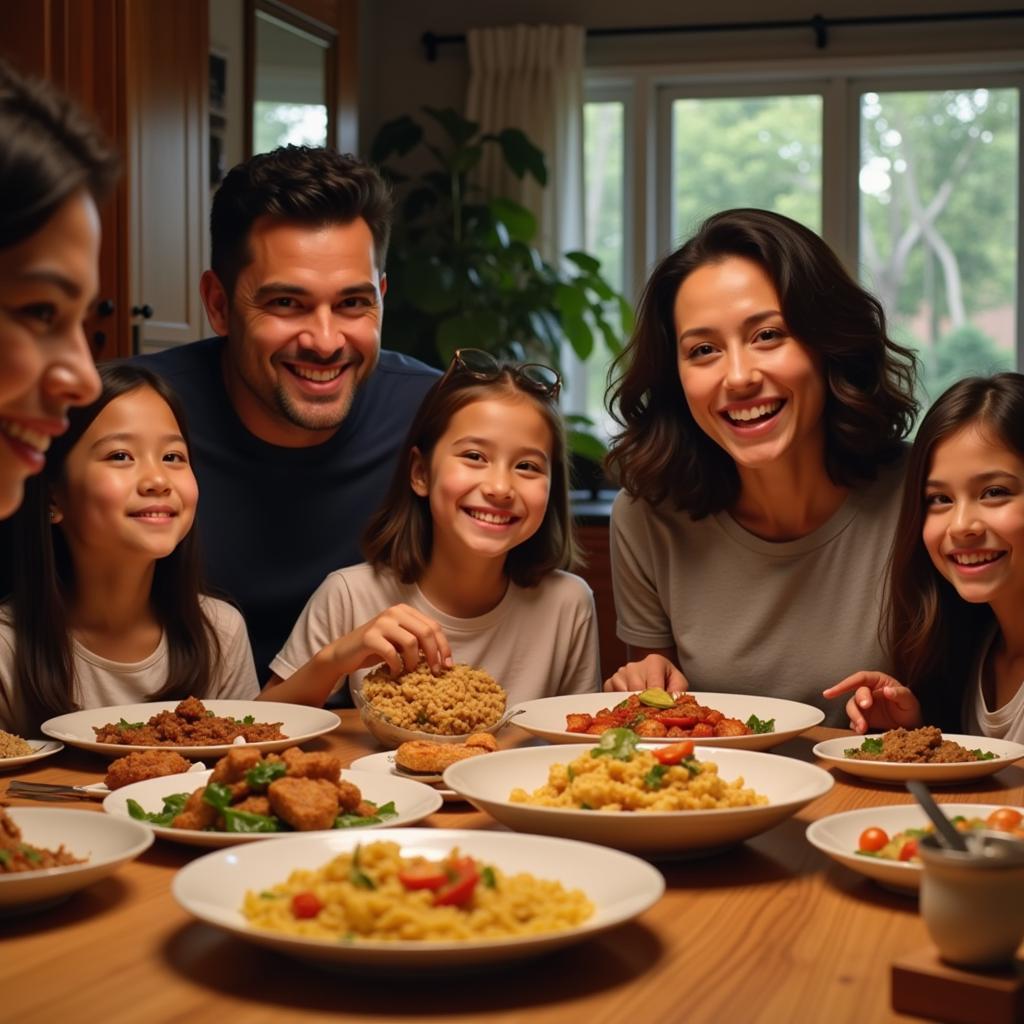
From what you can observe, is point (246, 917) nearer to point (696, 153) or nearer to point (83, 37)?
point (83, 37)

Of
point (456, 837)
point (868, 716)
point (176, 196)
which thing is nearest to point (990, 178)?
point (176, 196)

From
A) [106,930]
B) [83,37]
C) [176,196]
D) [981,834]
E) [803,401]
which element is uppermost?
[83,37]

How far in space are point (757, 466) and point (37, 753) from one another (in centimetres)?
124

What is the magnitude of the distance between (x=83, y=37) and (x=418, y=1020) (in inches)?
133

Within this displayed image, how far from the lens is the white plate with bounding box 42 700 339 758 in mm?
1790

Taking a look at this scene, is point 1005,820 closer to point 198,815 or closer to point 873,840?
point 873,840

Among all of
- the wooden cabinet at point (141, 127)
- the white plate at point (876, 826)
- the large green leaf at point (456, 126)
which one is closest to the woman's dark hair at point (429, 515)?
the white plate at point (876, 826)

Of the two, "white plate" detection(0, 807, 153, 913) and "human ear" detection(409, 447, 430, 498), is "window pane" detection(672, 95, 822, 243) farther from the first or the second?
"white plate" detection(0, 807, 153, 913)

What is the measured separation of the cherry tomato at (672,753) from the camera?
4.59ft

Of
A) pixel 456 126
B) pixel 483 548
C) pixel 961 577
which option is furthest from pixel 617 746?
pixel 456 126

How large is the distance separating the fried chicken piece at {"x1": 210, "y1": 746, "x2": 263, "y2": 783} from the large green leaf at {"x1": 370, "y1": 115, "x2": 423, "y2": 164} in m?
4.72

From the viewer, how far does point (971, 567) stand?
2146 mm

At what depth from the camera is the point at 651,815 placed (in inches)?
50.2

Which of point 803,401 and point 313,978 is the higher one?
point 803,401
